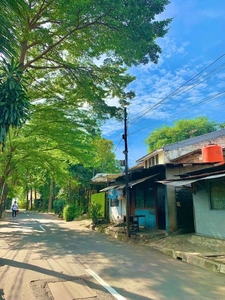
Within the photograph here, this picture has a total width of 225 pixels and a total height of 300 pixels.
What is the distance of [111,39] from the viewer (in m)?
10.4

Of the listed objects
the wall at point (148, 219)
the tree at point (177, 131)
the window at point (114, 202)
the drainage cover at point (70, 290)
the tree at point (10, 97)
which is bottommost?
the drainage cover at point (70, 290)

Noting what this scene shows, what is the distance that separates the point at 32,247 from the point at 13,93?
648 cm

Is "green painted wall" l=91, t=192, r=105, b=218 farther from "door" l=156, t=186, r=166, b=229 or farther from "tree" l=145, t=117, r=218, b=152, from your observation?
"tree" l=145, t=117, r=218, b=152

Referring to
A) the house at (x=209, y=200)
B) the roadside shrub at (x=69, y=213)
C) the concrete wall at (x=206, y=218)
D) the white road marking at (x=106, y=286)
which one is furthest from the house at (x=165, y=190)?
the roadside shrub at (x=69, y=213)

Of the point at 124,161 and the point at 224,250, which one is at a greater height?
the point at 124,161

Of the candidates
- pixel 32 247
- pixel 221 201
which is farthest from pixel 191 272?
pixel 32 247

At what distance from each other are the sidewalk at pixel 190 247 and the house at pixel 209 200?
393 mm

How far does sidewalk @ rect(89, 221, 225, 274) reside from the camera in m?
7.14

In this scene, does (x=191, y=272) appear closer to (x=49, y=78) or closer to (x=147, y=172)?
(x=147, y=172)

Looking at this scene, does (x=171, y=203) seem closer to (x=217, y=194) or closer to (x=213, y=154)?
(x=213, y=154)

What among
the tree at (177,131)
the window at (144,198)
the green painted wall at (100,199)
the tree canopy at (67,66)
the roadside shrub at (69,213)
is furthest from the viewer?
the tree at (177,131)

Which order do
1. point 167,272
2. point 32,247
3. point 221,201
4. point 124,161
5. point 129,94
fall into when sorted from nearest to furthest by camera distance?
point 167,272, point 221,201, point 32,247, point 129,94, point 124,161

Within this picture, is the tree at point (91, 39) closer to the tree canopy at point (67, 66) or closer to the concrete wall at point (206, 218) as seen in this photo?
the tree canopy at point (67, 66)

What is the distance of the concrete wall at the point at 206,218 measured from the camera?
9.00m
